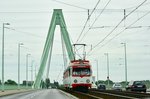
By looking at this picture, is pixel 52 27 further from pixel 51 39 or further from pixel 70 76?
pixel 70 76

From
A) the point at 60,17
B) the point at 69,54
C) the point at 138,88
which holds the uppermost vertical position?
the point at 60,17

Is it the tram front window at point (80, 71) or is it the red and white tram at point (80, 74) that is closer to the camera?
the red and white tram at point (80, 74)

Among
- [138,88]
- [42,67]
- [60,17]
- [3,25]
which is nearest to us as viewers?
[138,88]

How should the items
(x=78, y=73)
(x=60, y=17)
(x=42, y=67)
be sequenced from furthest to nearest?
(x=42, y=67) < (x=60, y=17) < (x=78, y=73)

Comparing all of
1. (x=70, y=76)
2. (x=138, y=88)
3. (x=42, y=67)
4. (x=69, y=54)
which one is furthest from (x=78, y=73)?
(x=42, y=67)

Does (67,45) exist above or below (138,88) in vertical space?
above

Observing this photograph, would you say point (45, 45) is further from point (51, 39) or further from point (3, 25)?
point (3, 25)

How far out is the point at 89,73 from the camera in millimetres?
59188

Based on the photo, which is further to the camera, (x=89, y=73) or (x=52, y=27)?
(x=52, y=27)

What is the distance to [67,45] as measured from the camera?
88.1 m

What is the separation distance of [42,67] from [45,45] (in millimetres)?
10555

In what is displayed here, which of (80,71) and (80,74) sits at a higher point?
(80,71)

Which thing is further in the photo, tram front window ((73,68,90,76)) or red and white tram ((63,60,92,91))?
tram front window ((73,68,90,76))

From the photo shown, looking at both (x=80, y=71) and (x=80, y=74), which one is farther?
(x=80, y=71)
